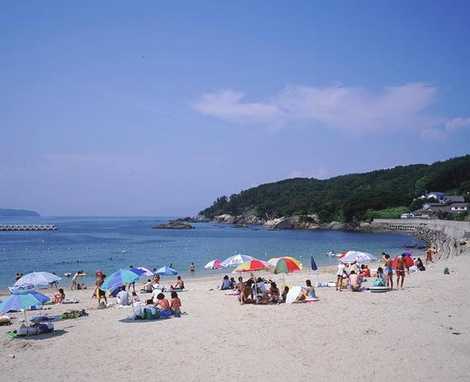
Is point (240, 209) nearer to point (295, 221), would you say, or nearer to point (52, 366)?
point (295, 221)

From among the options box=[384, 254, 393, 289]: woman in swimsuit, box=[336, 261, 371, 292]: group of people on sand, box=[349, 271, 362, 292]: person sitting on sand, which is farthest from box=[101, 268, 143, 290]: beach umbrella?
box=[384, 254, 393, 289]: woman in swimsuit

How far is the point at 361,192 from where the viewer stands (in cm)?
12594

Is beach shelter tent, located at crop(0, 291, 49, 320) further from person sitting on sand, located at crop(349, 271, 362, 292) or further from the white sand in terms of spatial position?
person sitting on sand, located at crop(349, 271, 362, 292)

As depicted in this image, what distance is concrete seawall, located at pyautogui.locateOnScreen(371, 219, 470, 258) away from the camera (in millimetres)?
41469

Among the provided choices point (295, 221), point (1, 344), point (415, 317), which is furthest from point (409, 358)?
point (295, 221)

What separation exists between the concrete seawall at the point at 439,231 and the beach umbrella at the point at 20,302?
33.3 metres

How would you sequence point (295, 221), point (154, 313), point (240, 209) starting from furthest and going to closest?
point (240, 209), point (295, 221), point (154, 313)

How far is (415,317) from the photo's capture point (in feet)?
45.0

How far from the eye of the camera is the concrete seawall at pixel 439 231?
41469 millimetres

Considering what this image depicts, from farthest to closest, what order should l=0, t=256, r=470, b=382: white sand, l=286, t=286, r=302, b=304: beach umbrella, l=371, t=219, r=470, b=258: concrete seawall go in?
1. l=371, t=219, r=470, b=258: concrete seawall
2. l=286, t=286, r=302, b=304: beach umbrella
3. l=0, t=256, r=470, b=382: white sand

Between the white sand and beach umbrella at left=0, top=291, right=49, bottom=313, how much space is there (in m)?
1.00

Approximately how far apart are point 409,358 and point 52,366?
7.93 metres

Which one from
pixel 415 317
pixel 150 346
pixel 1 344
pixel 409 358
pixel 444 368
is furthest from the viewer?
pixel 415 317

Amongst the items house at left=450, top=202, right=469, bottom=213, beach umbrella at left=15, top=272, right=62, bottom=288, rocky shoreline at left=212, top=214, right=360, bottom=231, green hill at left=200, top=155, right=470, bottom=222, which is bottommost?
rocky shoreline at left=212, top=214, right=360, bottom=231
